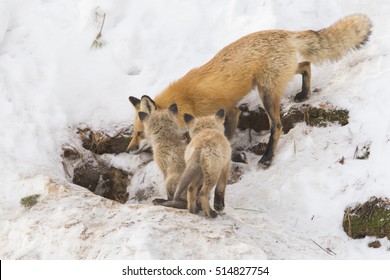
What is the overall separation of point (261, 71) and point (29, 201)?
3615mm

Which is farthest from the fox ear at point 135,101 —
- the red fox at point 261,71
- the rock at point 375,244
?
the rock at point 375,244

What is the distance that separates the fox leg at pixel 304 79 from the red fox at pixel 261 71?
0.01 meters

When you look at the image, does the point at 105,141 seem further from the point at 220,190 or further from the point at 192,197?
the point at 192,197

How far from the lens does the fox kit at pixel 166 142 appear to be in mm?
6668

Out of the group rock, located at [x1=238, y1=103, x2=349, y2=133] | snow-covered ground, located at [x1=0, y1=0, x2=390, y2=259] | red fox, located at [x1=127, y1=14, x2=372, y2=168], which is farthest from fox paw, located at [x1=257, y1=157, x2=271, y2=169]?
rock, located at [x1=238, y1=103, x2=349, y2=133]

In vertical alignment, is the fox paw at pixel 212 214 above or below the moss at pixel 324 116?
below

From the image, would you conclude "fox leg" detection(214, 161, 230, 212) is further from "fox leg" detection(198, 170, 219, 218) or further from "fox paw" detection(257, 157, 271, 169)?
"fox paw" detection(257, 157, 271, 169)

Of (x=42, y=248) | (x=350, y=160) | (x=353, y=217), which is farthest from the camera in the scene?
(x=350, y=160)

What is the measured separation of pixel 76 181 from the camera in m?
8.50

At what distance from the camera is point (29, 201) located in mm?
6988

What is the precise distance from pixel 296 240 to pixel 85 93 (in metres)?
4.42

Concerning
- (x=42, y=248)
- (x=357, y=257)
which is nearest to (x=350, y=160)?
(x=357, y=257)

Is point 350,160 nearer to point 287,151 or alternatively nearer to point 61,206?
point 287,151

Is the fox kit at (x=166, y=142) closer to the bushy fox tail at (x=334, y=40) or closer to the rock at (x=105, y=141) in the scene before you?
the rock at (x=105, y=141)
